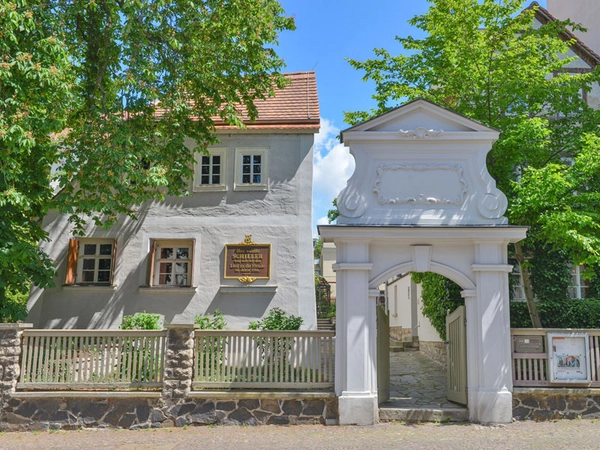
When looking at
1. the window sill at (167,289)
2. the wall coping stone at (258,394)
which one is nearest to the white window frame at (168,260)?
the window sill at (167,289)

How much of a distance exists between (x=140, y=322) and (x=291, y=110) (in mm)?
7427

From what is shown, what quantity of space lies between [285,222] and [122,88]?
18.5 feet

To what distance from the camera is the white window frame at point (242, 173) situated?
15.6 meters

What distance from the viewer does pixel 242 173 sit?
1579 centimetres

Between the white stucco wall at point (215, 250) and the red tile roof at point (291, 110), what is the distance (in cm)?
35

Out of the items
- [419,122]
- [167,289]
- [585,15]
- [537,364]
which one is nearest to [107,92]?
[167,289]

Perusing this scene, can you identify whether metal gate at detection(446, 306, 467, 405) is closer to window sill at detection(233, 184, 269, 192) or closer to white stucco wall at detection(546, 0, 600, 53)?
window sill at detection(233, 184, 269, 192)

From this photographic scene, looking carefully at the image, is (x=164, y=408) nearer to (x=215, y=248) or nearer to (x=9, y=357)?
(x=9, y=357)

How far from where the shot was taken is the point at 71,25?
12617mm

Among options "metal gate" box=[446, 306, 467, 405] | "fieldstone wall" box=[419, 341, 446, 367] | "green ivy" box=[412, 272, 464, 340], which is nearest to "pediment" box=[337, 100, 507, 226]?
"metal gate" box=[446, 306, 467, 405]

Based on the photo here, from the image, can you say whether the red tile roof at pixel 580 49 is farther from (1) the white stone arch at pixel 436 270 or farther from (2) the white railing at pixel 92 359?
(2) the white railing at pixel 92 359

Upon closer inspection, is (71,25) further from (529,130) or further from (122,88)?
(529,130)

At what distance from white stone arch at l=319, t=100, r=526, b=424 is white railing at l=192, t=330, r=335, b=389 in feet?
1.21

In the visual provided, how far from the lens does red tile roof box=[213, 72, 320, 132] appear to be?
15781 mm
